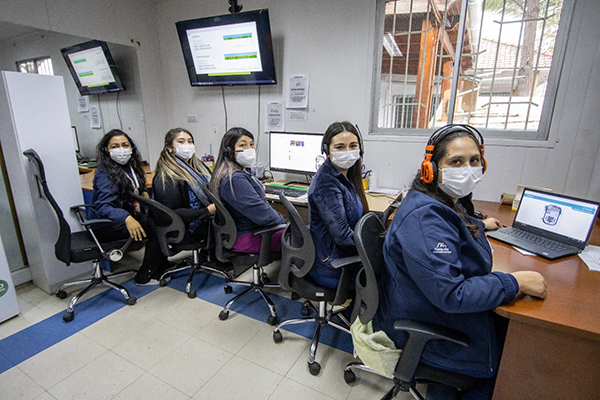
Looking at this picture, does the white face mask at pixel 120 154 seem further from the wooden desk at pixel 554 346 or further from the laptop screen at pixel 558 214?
the laptop screen at pixel 558 214

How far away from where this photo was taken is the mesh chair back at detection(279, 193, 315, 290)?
143cm

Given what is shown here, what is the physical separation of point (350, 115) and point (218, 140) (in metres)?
1.50

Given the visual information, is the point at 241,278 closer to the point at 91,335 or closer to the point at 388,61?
the point at 91,335

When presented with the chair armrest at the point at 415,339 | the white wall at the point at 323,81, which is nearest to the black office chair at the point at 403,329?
the chair armrest at the point at 415,339

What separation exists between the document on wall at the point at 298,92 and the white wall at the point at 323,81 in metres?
0.06

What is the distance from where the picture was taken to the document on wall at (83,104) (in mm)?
3734

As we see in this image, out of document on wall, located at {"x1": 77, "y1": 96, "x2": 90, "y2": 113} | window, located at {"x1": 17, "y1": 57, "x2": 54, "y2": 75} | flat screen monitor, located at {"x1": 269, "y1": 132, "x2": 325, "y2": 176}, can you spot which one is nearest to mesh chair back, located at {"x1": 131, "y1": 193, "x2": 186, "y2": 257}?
flat screen monitor, located at {"x1": 269, "y1": 132, "x2": 325, "y2": 176}

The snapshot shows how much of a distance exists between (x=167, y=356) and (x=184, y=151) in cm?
138

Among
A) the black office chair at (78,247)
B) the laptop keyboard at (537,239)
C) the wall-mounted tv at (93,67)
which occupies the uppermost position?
the wall-mounted tv at (93,67)

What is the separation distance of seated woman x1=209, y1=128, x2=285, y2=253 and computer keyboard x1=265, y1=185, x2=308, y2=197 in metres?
0.41

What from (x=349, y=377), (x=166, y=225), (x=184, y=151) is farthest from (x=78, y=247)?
(x=349, y=377)

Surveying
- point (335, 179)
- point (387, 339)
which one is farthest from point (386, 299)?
point (335, 179)

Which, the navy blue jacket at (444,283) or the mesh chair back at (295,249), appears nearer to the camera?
the navy blue jacket at (444,283)

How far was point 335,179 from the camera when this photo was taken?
1487mm
